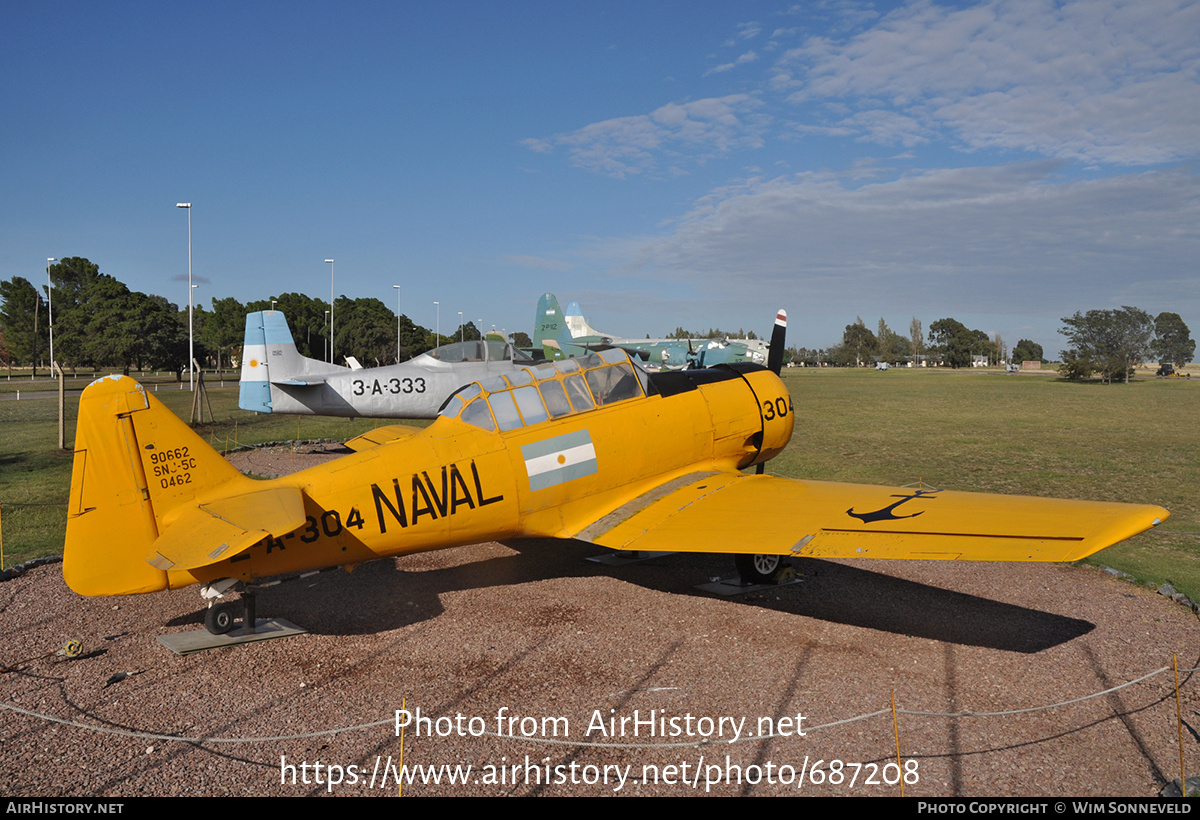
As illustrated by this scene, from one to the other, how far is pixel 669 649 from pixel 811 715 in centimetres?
140

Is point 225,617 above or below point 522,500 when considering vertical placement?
below

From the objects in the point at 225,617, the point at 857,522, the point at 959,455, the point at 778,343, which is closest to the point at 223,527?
the point at 225,617

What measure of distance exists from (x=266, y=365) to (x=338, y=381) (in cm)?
177

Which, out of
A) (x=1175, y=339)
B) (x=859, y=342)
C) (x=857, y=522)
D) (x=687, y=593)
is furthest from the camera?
(x=859, y=342)

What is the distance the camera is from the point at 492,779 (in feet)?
13.0

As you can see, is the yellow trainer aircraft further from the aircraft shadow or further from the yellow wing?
the aircraft shadow

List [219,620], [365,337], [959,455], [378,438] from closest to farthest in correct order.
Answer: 1. [219,620]
2. [378,438]
3. [959,455]
4. [365,337]

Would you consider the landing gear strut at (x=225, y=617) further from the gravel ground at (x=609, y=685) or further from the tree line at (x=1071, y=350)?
the tree line at (x=1071, y=350)

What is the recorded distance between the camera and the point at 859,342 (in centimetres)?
15375

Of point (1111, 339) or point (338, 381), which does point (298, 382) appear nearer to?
point (338, 381)

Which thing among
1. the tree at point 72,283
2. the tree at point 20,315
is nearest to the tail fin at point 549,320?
the tree at point 72,283

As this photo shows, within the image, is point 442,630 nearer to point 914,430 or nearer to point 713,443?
point 713,443

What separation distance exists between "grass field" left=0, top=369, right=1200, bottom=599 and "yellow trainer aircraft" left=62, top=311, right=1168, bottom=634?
4.10 metres

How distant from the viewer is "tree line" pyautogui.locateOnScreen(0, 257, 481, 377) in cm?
5147
